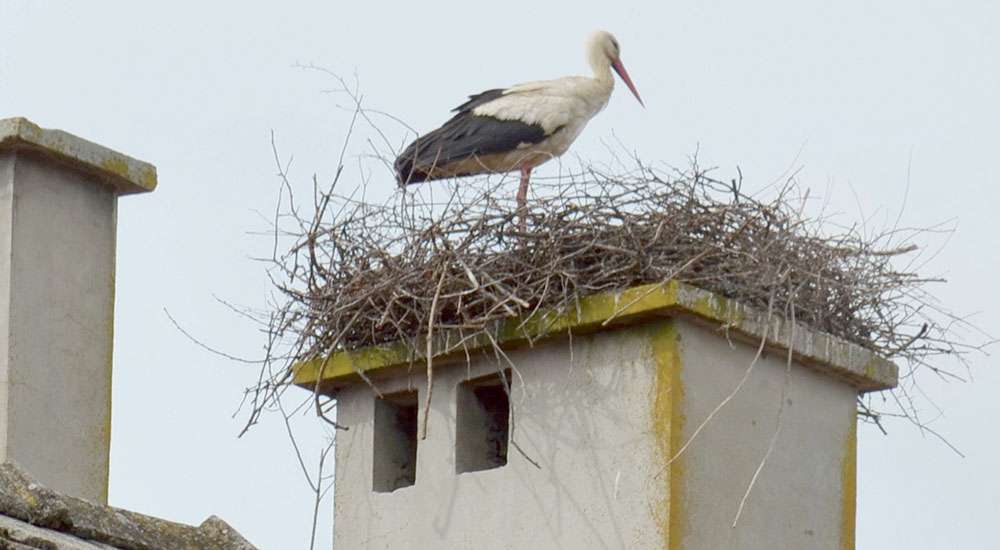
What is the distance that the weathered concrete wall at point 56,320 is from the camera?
6.06 metres

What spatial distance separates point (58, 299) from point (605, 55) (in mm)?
4454

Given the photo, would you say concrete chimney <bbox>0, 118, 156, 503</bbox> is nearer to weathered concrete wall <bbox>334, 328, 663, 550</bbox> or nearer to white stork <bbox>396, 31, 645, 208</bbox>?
weathered concrete wall <bbox>334, 328, 663, 550</bbox>

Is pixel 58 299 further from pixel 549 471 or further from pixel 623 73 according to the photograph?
pixel 623 73

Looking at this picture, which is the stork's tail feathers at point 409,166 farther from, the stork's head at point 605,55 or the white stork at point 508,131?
the stork's head at point 605,55

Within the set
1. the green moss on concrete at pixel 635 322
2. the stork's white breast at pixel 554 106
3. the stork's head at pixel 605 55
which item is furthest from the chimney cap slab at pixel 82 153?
the stork's head at pixel 605 55

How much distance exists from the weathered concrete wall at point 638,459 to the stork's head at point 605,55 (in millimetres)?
2879

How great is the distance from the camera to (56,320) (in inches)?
246

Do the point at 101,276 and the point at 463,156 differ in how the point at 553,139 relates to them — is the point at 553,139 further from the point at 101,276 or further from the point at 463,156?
the point at 101,276

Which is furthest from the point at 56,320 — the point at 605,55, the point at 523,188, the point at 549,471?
the point at 605,55

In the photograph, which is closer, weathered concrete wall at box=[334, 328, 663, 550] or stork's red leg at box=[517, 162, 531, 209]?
weathered concrete wall at box=[334, 328, 663, 550]

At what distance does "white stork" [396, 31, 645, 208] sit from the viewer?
920 centimetres

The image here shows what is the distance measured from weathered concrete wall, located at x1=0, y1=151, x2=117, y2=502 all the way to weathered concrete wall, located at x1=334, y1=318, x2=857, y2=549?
1520mm

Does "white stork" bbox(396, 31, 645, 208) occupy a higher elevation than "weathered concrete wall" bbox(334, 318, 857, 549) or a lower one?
higher

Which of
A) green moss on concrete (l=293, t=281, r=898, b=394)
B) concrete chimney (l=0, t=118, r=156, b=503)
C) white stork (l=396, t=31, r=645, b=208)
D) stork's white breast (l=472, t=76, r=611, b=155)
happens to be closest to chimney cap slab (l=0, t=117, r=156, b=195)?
concrete chimney (l=0, t=118, r=156, b=503)
